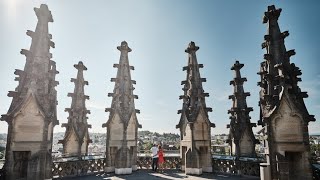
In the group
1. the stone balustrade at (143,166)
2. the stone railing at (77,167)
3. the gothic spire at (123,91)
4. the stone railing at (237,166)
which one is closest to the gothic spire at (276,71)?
the stone railing at (237,166)

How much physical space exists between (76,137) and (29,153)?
7.04 metres

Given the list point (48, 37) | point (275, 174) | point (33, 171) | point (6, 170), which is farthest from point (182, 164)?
point (48, 37)

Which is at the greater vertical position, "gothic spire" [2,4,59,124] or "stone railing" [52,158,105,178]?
"gothic spire" [2,4,59,124]

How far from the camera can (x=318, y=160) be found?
1462 cm

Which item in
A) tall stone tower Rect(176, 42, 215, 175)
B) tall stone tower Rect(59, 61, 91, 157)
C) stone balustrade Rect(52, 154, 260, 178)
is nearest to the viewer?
stone balustrade Rect(52, 154, 260, 178)

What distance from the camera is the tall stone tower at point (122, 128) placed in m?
16.9

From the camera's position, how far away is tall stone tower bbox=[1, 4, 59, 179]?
11461 mm

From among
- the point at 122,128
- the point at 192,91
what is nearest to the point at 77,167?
the point at 122,128

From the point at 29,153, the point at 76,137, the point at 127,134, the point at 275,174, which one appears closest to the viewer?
the point at 275,174

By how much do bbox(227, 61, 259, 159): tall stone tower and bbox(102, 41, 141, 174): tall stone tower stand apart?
7.49 metres

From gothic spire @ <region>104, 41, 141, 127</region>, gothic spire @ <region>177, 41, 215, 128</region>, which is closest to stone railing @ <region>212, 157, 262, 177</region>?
gothic spire @ <region>177, 41, 215, 128</region>

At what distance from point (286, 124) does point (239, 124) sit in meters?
7.31

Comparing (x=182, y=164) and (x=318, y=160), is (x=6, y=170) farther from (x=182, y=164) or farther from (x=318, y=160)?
(x=318, y=160)

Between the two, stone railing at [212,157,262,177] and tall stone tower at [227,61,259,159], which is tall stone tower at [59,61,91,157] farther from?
tall stone tower at [227,61,259,159]
